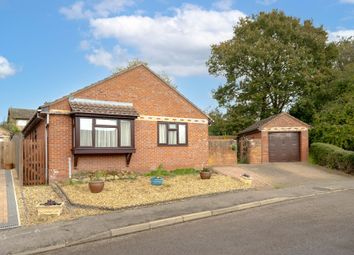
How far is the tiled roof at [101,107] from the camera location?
13720 mm

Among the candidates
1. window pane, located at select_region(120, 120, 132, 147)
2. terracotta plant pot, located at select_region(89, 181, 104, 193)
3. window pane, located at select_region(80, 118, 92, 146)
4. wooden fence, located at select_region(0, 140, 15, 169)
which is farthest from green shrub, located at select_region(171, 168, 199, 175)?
wooden fence, located at select_region(0, 140, 15, 169)

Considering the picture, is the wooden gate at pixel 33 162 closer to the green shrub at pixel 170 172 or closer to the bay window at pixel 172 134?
the green shrub at pixel 170 172

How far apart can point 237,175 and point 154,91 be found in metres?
5.64

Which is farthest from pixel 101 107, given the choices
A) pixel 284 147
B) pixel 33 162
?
pixel 284 147

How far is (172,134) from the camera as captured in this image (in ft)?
55.7

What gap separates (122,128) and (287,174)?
873cm

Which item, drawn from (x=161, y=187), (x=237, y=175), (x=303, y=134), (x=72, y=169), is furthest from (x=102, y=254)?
(x=303, y=134)

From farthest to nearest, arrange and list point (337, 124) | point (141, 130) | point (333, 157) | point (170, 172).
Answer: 1. point (337, 124)
2. point (333, 157)
3. point (170, 172)
4. point (141, 130)

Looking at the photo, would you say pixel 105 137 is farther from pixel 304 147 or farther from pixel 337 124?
pixel 337 124

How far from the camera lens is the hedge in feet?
59.4

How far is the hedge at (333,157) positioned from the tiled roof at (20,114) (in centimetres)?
3735

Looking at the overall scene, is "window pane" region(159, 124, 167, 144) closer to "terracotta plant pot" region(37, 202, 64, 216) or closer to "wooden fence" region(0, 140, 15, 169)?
"terracotta plant pot" region(37, 202, 64, 216)

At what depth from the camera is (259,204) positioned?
10.3 meters

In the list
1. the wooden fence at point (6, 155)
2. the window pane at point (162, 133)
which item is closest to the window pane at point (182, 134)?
the window pane at point (162, 133)
